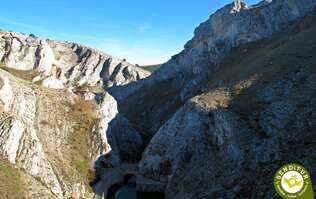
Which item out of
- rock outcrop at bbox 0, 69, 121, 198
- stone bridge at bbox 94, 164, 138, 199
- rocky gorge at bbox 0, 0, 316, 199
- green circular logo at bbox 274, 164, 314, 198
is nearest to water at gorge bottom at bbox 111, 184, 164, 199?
rocky gorge at bbox 0, 0, 316, 199

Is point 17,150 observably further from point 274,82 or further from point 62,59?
point 62,59

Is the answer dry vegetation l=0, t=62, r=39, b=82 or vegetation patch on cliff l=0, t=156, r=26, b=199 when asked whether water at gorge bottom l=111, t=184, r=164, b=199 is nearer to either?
vegetation patch on cliff l=0, t=156, r=26, b=199

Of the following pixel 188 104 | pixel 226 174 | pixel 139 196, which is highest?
pixel 188 104

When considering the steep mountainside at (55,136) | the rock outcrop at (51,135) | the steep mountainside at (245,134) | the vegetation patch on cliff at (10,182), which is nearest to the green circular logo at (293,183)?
the steep mountainside at (245,134)

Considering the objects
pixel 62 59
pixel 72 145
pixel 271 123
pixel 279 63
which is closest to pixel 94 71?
pixel 62 59

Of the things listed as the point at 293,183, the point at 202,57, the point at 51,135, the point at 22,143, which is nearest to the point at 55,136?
the point at 51,135

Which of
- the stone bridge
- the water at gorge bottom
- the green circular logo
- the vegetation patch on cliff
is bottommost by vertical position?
the water at gorge bottom

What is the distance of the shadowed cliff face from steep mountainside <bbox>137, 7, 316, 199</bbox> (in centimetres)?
4327

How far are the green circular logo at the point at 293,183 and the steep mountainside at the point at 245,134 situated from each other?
31.8 meters

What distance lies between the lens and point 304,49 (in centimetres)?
7444

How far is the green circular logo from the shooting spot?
10602 mm

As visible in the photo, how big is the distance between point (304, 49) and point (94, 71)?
13918cm

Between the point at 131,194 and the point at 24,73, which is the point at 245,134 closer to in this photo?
the point at 131,194

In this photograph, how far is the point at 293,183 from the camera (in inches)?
440
